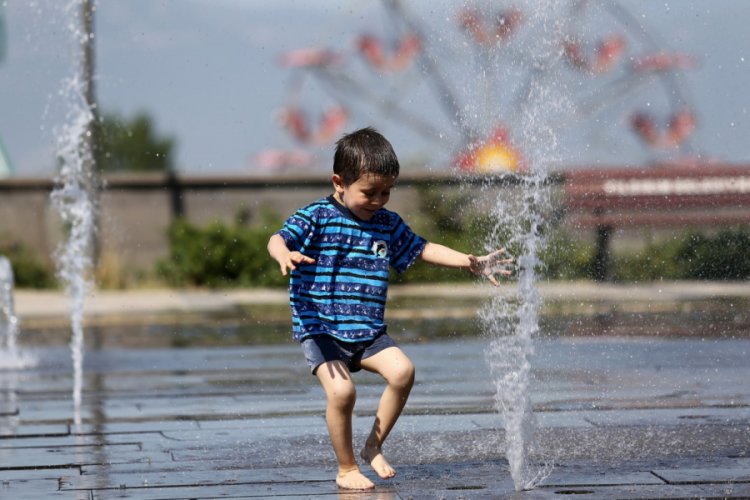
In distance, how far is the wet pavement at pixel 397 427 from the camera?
16.6 feet

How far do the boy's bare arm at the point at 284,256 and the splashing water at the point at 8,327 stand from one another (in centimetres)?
568

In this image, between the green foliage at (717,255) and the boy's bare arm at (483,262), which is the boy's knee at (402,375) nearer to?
the boy's bare arm at (483,262)

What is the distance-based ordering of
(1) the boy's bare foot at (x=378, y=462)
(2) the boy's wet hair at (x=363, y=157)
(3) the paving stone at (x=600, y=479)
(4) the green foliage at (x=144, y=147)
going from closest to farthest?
(3) the paving stone at (x=600, y=479)
(2) the boy's wet hair at (x=363, y=157)
(1) the boy's bare foot at (x=378, y=462)
(4) the green foliage at (x=144, y=147)

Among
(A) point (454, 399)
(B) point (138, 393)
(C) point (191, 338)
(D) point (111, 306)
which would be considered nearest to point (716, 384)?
(A) point (454, 399)

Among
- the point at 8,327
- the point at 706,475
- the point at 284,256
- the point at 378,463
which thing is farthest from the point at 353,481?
the point at 8,327

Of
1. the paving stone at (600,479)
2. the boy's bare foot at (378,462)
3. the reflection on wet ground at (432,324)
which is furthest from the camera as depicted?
the reflection on wet ground at (432,324)

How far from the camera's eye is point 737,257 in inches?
611

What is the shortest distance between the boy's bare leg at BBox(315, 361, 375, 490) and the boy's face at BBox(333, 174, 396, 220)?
22.5 inches

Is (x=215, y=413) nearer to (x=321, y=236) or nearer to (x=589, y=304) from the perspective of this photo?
(x=321, y=236)

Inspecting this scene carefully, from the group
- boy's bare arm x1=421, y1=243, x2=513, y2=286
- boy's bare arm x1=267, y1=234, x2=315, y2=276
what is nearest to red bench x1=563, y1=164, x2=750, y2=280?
boy's bare arm x1=421, y1=243, x2=513, y2=286

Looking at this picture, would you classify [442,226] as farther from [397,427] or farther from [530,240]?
[530,240]

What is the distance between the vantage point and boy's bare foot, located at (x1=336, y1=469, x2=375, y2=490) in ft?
16.3

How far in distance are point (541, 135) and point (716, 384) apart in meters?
2.62

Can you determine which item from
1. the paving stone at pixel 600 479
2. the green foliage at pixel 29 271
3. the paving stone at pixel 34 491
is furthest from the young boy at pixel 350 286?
the green foliage at pixel 29 271
